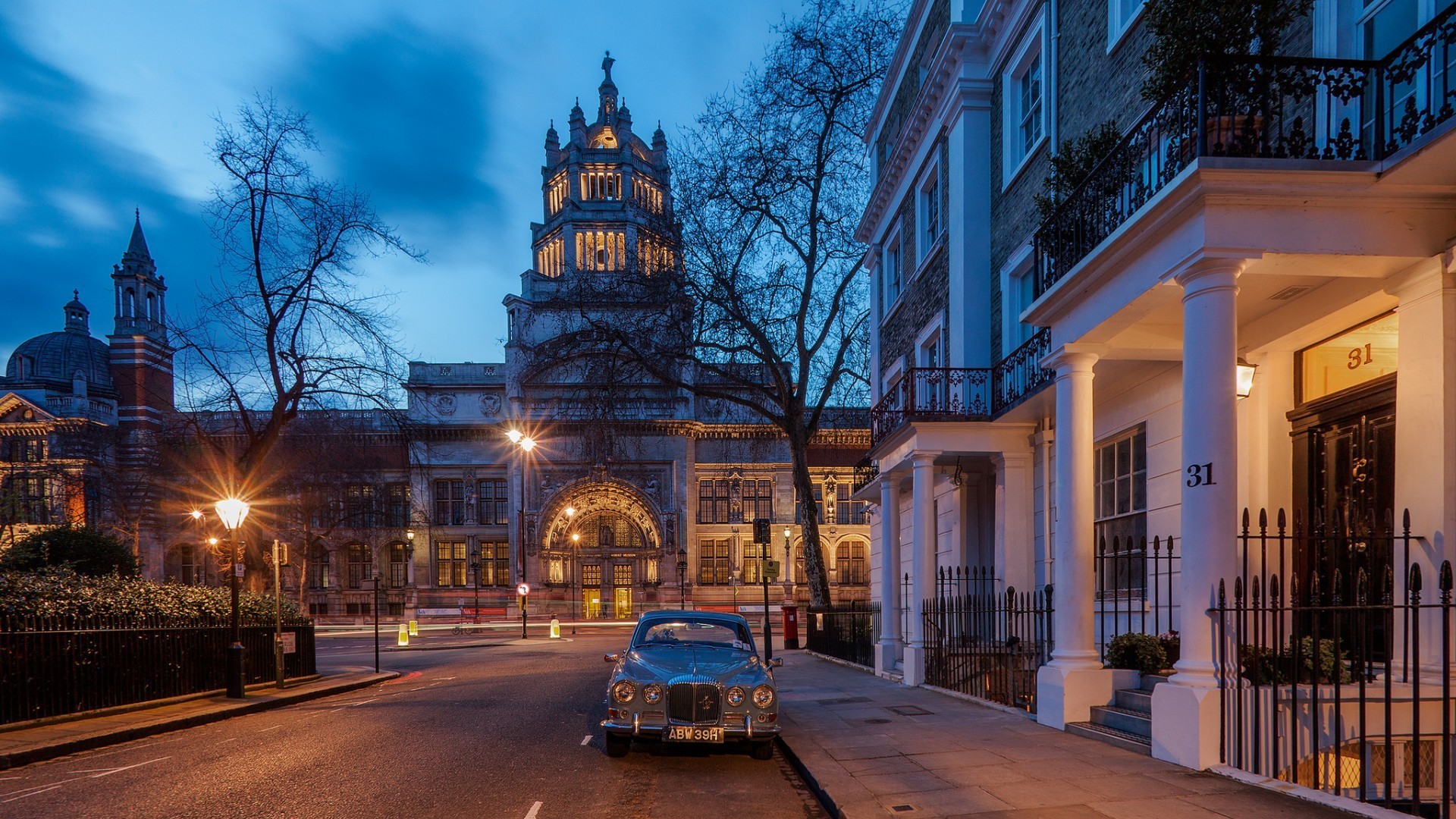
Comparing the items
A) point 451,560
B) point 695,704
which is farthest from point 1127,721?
point 451,560

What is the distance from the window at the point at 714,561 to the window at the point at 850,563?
277 inches

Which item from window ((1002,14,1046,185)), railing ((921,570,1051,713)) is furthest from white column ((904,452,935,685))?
window ((1002,14,1046,185))

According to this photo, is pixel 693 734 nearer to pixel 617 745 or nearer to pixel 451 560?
pixel 617 745

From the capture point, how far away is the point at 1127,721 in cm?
955

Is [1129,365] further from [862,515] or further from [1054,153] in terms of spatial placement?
[862,515]

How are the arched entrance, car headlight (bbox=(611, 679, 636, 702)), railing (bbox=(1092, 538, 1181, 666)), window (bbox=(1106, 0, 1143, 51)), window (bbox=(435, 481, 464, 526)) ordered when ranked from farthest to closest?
window (bbox=(435, 481, 464, 526))
the arched entrance
window (bbox=(1106, 0, 1143, 51))
railing (bbox=(1092, 538, 1181, 666))
car headlight (bbox=(611, 679, 636, 702))

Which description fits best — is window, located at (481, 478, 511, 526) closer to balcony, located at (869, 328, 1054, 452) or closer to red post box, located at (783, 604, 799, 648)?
red post box, located at (783, 604, 799, 648)

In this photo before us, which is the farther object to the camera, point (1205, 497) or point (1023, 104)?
point (1023, 104)

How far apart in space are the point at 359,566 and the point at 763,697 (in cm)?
5945

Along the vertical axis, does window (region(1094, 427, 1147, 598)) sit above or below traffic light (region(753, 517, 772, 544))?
above

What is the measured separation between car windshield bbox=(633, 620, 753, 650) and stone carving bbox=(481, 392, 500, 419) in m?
54.0

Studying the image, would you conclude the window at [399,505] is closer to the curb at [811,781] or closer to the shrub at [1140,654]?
the curb at [811,781]

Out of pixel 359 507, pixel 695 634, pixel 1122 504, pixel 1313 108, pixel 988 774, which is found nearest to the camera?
pixel 988 774

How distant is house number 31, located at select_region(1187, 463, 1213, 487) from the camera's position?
7.76 m
